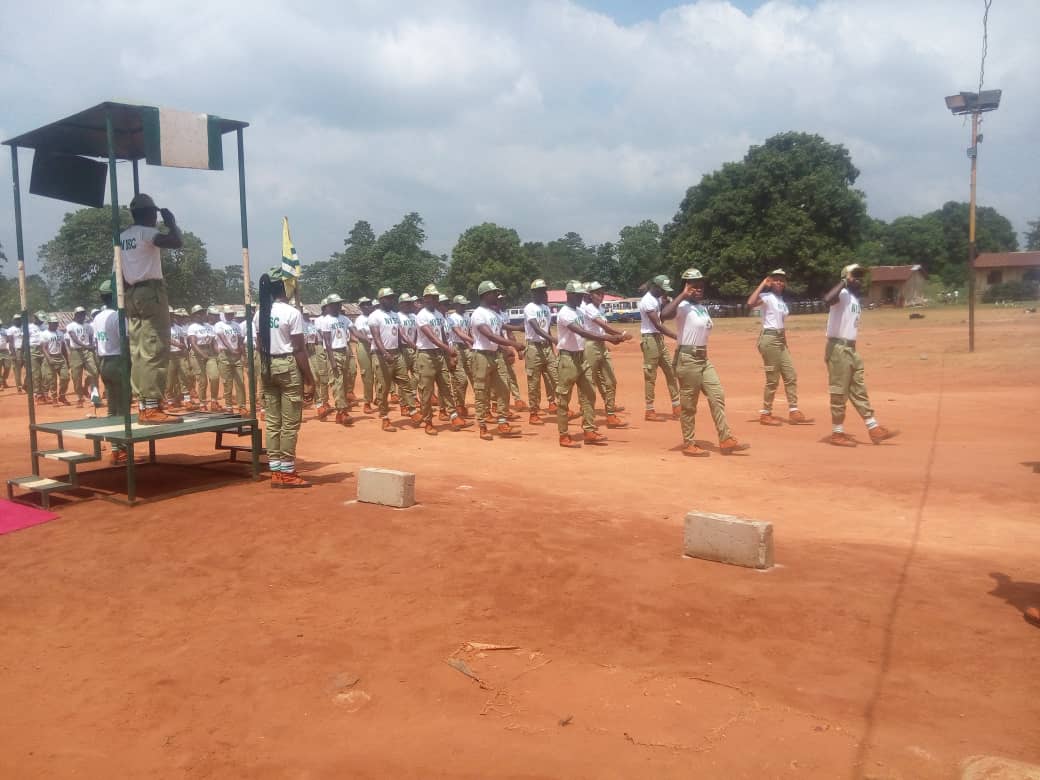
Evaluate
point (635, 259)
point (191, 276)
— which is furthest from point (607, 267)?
point (191, 276)

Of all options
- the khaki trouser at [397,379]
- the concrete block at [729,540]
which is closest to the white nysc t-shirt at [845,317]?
the concrete block at [729,540]

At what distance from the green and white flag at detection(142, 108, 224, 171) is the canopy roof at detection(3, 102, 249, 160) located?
102 mm

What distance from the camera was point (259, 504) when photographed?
7.70 metres

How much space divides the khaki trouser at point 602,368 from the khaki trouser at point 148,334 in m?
5.75

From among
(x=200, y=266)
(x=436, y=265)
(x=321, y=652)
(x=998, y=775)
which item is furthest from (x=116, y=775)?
(x=436, y=265)

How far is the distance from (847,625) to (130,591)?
485 centimetres

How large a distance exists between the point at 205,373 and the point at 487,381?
8.77 metres

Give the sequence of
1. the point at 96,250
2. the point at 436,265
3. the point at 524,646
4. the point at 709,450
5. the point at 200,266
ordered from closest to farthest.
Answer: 1. the point at 524,646
2. the point at 709,450
3. the point at 96,250
4. the point at 200,266
5. the point at 436,265

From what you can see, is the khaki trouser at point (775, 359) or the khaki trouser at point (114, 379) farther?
the khaki trouser at point (775, 359)

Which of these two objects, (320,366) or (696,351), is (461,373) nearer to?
(320,366)

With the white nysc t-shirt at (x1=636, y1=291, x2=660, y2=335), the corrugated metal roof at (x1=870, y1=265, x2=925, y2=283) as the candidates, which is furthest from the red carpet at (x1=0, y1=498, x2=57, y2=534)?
the corrugated metal roof at (x1=870, y1=265, x2=925, y2=283)

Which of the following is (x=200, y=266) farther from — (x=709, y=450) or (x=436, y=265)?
(x=709, y=450)

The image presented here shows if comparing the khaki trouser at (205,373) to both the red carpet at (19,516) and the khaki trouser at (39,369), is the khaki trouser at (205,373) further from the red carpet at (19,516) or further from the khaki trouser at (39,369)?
the red carpet at (19,516)

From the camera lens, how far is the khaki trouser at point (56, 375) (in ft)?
68.9
